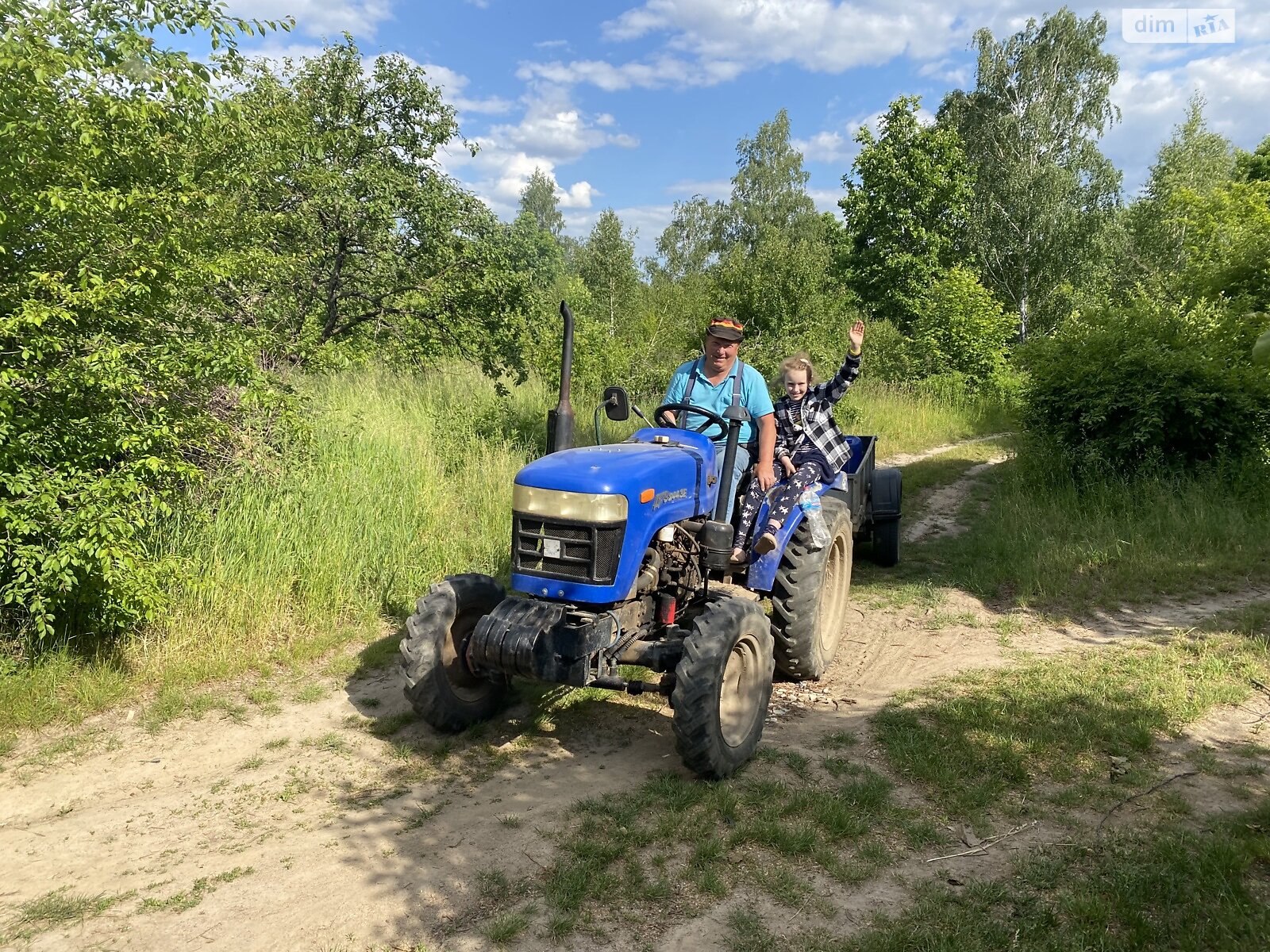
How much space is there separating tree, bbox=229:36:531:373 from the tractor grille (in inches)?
224

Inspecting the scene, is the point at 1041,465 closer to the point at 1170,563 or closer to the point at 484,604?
the point at 1170,563

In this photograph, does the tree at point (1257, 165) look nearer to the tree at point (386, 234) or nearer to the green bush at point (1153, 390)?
the green bush at point (1153, 390)

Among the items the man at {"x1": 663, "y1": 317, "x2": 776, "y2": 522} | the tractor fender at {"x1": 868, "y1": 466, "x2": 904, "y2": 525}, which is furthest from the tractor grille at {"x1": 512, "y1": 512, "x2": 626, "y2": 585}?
the tractor fender at {"x1": 868, "y1": 466, "x2": 904, "y2": 525}

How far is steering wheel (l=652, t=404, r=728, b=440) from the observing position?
4.59 meters

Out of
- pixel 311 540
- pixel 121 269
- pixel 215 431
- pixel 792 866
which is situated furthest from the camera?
pixel 311 540

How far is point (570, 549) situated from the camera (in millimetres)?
3850

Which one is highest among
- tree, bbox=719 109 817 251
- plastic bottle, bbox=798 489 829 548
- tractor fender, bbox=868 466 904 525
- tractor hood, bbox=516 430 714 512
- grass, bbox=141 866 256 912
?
tree, bbox=719 109 817 251

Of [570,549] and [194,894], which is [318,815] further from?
[570,549]

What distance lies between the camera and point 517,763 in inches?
163

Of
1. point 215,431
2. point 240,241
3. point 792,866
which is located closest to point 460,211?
point 240,241

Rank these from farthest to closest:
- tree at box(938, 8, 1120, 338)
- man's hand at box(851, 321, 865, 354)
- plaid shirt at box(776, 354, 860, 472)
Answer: tree at box(938, 8, 1120, 338) → plaid shirt at box(776, 354, 860, 472) → man's hand at box(851, 321, 865, 354)

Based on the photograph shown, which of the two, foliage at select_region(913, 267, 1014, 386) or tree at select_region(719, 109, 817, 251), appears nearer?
foliage at select_region(913, 267, 1014, 386)

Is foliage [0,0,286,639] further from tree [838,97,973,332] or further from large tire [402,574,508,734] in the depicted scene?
tree [838,97,973,332]

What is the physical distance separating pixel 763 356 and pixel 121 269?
10.2m
